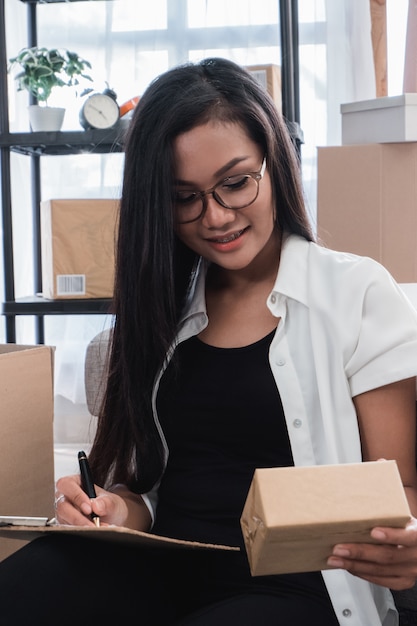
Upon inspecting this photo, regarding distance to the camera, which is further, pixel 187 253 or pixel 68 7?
pixel 68 7

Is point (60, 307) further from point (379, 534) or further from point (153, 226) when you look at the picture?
point (379, 534)

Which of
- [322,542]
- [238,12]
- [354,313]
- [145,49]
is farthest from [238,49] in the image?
[322,542]

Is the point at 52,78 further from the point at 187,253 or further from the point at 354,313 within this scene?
the point at 354,313

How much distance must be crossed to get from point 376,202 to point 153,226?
3.07 ft

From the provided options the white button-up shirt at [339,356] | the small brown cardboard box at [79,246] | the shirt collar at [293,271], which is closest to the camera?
the white button-up shirt at [339,356]

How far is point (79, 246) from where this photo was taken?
85.8 inches

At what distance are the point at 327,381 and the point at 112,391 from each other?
0.33m

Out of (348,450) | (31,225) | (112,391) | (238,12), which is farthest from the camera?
(31,225)

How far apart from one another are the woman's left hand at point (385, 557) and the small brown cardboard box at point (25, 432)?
→ 1.87 ft

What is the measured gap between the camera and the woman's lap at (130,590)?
2.90 feet

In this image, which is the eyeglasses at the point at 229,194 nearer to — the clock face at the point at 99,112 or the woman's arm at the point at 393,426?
the woman's arm at the point at 393,426

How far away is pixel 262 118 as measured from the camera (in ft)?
3.46

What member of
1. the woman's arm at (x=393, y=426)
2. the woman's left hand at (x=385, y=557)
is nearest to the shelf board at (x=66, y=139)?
the woman's arm at (x=393, y=426)

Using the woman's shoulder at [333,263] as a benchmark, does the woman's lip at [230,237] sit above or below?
above
